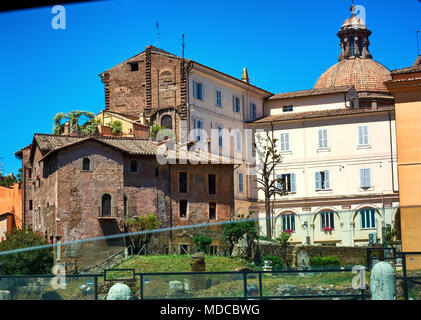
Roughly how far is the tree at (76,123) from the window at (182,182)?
8.28m

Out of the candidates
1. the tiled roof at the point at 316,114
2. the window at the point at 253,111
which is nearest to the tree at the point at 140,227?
the tiled roof at the point at 316,114

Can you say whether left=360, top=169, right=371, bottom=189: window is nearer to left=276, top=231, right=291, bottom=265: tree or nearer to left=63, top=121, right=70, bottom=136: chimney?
left=276, top=231, right=291, bottom=265: tree

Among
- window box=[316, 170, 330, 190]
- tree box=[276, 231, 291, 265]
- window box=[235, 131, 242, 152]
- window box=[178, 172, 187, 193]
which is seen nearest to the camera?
tree box=[276, 231, 291, 265]

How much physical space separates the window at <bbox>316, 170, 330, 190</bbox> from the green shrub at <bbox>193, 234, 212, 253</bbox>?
1275cm

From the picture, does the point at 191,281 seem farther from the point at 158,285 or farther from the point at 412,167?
the point at 412,167

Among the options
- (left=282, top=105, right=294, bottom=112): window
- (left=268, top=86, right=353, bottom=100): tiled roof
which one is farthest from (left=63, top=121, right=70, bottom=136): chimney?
(left=282, top=105, right=294, bottom=112): window

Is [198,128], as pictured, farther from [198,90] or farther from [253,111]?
[253,111]

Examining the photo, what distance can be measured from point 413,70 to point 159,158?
1879 centimetres

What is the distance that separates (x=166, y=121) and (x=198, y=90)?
307 cm

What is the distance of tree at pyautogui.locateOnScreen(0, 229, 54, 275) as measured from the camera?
99.0ft

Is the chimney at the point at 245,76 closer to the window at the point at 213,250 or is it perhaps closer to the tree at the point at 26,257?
the window at the point at 213,250

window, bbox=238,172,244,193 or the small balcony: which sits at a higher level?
window, bbox=238,172,244,193
